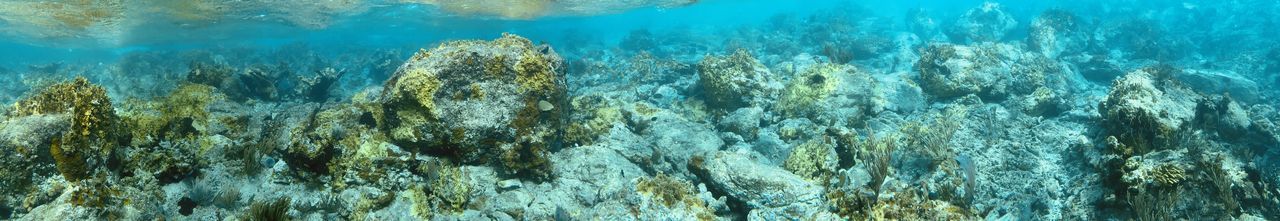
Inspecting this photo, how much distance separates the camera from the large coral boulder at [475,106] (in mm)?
6344

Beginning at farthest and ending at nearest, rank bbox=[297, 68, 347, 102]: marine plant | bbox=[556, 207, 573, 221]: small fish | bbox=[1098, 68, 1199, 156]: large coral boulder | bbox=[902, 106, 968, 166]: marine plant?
bbox=[297, 68, 347, 102]: marine plant
bbox=[902, 106, 968, 166]: marine plant
bbox=[1098, 68, 1199, 156]: large coral boulder
bbox=[556, 207, 573, 221]: small fish

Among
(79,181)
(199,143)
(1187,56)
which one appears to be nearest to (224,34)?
(199,143)

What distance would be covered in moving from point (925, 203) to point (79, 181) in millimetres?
7412

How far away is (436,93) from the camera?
644 cm

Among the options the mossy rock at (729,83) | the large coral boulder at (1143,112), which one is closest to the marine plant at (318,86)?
the mossy rock at (729,83)

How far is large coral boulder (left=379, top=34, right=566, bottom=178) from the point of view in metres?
6.34

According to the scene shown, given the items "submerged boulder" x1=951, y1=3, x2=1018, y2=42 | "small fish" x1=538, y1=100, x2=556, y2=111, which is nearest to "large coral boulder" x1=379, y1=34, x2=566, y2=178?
"small fish" x1=538, y1=100, x2=556, y2=111

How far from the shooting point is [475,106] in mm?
6449

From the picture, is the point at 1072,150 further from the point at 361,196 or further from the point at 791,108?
the point at 361,196

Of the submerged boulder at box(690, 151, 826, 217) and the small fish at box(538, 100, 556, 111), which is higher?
the small fish at box(538, 100, 556, 111)

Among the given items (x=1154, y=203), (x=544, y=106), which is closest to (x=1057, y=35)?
(x=1154, y=203)

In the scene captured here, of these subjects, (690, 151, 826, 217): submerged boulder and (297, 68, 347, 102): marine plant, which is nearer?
(690, 151, 826, 217): submerged boulder

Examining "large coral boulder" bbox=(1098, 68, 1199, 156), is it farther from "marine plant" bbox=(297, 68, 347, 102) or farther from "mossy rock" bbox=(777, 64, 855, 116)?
"marine plant" bbox=(297, 68, 347, 102)

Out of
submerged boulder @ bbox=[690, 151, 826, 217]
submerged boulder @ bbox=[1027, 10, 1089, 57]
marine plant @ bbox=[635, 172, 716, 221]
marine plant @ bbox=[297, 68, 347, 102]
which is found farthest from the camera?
submerged boulder @ bbox=[1027, 10, 1089, 57]
